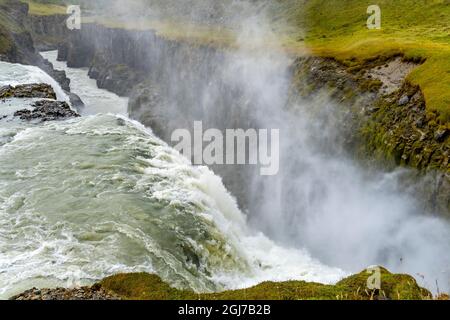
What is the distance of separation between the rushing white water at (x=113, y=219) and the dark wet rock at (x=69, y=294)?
1941mm

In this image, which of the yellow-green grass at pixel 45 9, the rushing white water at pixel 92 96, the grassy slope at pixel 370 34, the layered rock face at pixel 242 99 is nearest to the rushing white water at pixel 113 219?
the layered rock face at pixel 242 99

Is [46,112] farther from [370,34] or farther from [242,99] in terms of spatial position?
[370,34]

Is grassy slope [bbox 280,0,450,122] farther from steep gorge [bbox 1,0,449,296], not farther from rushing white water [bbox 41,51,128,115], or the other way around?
rushing white water [bbox 41,51,128,115]

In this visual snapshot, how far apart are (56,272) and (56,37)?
556 ft

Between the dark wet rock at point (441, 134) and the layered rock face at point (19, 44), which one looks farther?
the layered rock face at point (19, 44)

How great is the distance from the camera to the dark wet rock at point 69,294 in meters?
16.7

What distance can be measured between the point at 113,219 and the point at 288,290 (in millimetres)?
13871

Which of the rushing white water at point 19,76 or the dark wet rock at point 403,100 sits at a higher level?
the rushing white water at point 19,76

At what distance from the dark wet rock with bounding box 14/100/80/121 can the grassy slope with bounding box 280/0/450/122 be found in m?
33.0

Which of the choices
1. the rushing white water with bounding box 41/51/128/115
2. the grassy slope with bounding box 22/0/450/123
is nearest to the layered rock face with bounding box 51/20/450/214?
the grassy slope with bounding box 22/0/450/123

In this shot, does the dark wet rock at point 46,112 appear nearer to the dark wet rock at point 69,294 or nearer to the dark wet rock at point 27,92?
the dark wet rock at point 27,92

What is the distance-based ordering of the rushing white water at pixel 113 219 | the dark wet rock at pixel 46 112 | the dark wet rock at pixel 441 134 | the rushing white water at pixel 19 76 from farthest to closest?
1. the rushing white water at pixel 19 76
2. the dark wet rock at pixel 46 112
3. the dark wet rock at pixel 441 134
4. the rushing white water at pixel 113 219

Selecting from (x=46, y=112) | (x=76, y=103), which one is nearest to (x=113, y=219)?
(x=46, y=112)

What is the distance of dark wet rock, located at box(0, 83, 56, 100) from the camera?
52188mm
